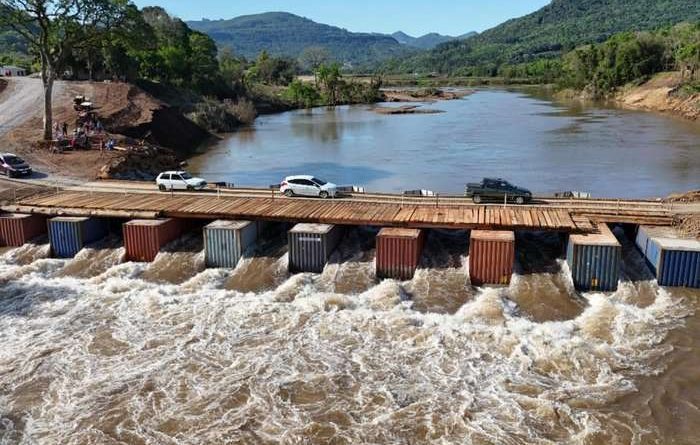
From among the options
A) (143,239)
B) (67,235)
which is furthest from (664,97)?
(67,235)

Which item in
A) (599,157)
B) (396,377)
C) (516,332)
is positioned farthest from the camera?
(599,157)

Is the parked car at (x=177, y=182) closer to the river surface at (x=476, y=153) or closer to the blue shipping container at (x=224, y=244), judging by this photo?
the blue shipping container at (x=224, y=244)

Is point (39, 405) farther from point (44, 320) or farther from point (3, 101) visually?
point (3, 101)

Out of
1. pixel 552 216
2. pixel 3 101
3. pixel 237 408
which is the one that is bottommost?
pixel 237 408

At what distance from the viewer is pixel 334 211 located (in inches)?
1409

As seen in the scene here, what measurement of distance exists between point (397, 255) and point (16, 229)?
80.4ft

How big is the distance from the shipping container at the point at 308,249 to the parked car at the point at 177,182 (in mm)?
12883

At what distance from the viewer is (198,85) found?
427 feet

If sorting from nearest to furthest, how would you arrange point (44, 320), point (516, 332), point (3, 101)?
1. point (516, 332)
2. point (44, 320)
3. point (3, 101)

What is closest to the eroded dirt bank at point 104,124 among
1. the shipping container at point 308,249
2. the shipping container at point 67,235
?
the shipping container at point 67,235

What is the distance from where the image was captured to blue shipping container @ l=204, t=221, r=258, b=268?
34188mm

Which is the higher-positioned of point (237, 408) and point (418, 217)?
point (418, 217)

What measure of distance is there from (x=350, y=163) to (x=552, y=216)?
37787mm

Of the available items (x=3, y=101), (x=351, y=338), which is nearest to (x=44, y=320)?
(x=351, y=338)
